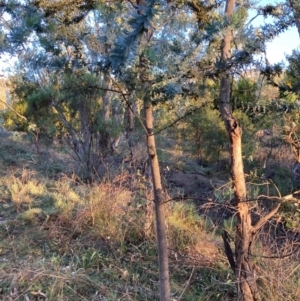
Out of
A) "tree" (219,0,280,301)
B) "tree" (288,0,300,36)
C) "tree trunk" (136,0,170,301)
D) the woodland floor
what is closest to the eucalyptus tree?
"tree trunk" (136,0,170,301)

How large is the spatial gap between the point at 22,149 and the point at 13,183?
483cm

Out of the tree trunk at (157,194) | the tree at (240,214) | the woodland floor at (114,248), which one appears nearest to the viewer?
the tree trunk at (157,194)

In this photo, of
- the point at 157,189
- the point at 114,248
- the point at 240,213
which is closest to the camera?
the point at 157,189

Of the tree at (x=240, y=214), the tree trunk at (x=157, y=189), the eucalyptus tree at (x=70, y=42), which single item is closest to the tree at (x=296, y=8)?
the tree at (x=240, y=214)

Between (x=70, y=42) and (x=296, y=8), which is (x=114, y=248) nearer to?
(x=70, y=42)

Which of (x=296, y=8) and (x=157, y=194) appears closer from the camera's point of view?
(x=157, y=194)

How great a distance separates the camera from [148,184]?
5.76 meters

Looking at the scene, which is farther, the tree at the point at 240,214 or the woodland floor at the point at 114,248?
the woodland floor at the point at 114,248

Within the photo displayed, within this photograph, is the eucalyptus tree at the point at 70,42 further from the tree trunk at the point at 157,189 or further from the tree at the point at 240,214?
the tree at the point at 240,214

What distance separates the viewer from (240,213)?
10.4ft

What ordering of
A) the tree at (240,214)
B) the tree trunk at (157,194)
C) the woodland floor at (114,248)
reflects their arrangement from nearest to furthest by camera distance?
the tree trunk at (157,194), the tree at (240,214), the woodland floor at (114,248)

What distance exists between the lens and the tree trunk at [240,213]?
3083 millimetres

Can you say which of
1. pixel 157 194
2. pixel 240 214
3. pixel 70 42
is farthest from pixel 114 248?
pixel 70 42

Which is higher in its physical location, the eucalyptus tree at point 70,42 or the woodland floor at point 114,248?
the eucalyptus tree at point 70,42
